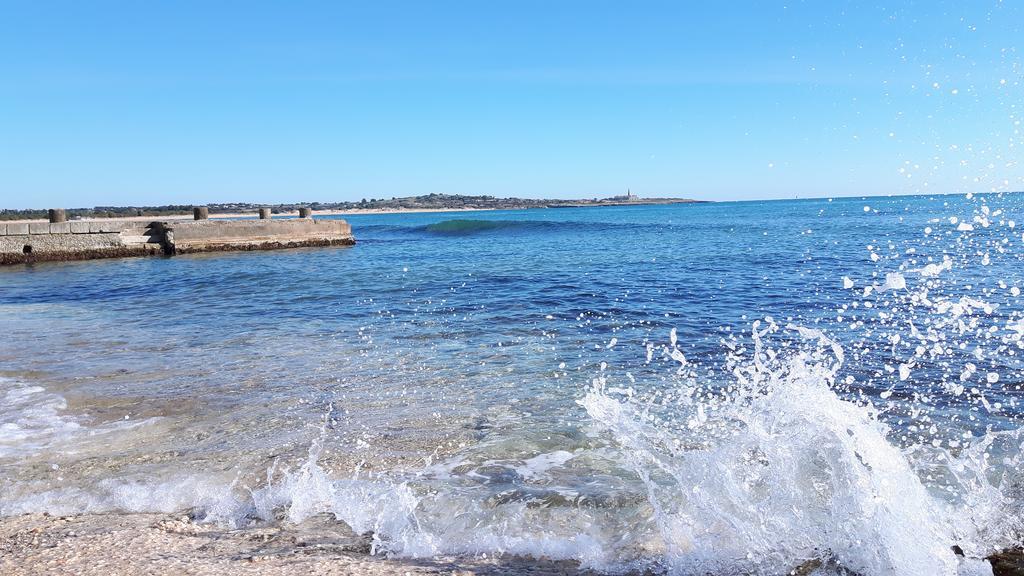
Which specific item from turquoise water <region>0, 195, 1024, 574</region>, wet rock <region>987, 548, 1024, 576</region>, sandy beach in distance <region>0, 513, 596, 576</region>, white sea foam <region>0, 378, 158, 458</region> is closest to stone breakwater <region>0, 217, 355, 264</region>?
turquoise water <region>0, 195, 1024, 574</region>

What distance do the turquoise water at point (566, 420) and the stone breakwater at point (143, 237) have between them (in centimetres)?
1479

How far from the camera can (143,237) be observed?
93.2ft

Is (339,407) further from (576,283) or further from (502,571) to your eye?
(576,283)

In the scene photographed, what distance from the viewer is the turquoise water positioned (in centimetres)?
367

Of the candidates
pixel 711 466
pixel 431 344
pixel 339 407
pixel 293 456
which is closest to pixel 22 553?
pixel 293 456

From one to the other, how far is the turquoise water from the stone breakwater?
14787 millimetres

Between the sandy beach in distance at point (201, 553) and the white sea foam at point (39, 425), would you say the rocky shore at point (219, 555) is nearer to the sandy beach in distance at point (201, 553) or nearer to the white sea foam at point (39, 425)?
the sandy beach in distance at point (201, 553)

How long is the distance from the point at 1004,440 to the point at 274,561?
5.07m

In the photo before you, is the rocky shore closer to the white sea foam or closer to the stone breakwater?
the white sea foam

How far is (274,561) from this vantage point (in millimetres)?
3350

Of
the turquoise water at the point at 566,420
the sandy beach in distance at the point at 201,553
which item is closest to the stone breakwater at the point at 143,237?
the turquoise water at the point at 566,420

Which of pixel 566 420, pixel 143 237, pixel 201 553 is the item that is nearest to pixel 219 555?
pixel 201 553

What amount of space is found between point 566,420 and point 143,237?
2799cm

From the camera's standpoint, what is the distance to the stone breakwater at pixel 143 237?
25203 millimetres
